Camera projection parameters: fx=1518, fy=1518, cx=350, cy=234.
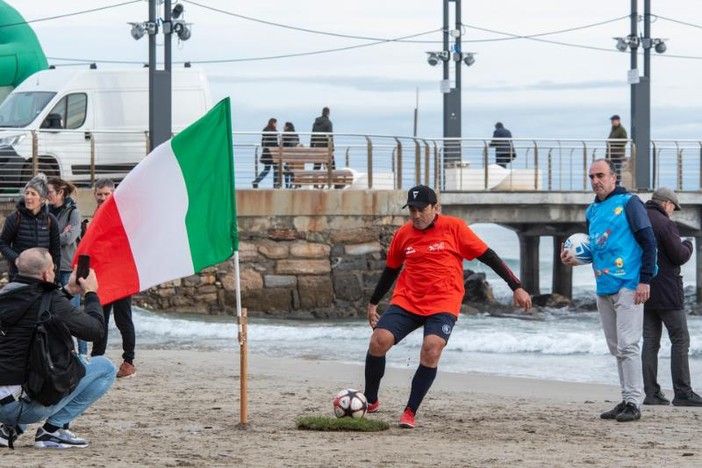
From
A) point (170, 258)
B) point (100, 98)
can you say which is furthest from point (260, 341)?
point (170, 258)

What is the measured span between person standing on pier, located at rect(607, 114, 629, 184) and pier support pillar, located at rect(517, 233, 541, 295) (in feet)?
10.6

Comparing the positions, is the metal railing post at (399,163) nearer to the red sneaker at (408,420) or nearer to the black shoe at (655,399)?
the black shoe at (655,399)

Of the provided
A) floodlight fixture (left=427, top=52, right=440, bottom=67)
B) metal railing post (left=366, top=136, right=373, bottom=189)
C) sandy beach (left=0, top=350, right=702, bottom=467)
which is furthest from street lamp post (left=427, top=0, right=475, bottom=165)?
sandy beach (left=0, top=350, right=702, bottom=467)

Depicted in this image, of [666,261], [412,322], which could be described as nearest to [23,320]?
[412,322]

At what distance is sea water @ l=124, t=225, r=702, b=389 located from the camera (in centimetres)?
1669

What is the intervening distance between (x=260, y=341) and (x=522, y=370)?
4.37 metres

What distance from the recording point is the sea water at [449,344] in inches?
657

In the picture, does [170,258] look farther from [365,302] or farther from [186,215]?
[365,302]

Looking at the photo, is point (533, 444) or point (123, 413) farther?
point (123, 413)

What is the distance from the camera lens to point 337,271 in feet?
82.2

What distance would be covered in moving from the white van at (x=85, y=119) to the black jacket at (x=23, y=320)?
51.9 ft

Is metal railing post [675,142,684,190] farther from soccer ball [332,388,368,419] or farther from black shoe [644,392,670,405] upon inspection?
soccer ball [332,388,368,419]

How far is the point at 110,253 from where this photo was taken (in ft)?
28.5

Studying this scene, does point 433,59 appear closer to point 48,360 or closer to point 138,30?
point 138,30
